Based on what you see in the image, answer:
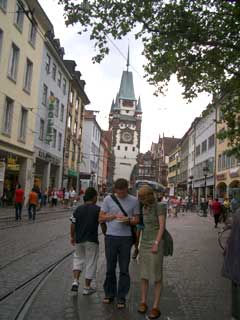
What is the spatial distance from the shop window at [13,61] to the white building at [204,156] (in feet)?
93.9

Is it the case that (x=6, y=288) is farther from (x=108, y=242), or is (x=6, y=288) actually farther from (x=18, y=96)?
(x=18, y=96)

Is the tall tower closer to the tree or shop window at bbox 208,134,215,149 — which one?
shop window at bbox 208,134,215,149

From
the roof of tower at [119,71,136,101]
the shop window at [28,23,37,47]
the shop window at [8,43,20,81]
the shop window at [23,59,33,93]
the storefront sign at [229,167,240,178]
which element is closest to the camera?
the shop window at [8,43,20,81]

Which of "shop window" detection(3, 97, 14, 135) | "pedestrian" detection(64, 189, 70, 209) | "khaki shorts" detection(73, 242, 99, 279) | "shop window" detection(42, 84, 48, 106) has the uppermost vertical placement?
"shop window" detection(42, 84, 48, 106)

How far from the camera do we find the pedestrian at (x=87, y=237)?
7.08 meters

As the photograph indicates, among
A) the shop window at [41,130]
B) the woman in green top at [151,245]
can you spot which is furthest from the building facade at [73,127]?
the woman in green top at [151,245]

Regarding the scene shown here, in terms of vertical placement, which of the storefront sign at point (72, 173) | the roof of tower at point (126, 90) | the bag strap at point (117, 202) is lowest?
the bag strap at point (117, 202)

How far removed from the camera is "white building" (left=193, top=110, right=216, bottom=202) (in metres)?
58.8

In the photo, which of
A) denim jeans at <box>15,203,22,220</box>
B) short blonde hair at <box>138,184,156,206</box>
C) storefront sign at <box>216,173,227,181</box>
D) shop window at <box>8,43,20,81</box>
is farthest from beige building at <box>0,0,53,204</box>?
storefront sign at <box>216,173,227,181</box>

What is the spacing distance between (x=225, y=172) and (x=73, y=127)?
1817cm

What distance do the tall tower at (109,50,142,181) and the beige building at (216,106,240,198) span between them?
240ft

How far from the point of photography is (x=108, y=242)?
21.1ft

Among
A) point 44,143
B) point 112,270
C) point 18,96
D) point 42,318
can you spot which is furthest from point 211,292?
point 44,143

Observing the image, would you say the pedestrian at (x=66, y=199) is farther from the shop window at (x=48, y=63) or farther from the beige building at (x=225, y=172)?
the beige building at (x=225, y=172)
